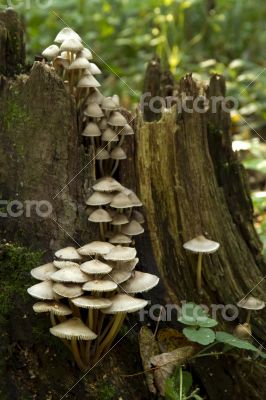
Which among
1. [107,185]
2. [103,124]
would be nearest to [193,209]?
[107,185]

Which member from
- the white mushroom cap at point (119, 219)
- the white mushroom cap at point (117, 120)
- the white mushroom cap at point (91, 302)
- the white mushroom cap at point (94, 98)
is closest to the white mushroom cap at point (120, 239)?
the white mushroom cap at point (119, 219)

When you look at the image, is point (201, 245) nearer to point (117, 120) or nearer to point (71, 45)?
point (117, 120)

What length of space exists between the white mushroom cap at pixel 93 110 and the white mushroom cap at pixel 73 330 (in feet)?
6.37

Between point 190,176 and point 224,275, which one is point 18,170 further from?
point 224,275

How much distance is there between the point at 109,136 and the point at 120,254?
1.32 metres

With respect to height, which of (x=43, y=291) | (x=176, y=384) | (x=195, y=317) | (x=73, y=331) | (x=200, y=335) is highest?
(x=43, y=291)

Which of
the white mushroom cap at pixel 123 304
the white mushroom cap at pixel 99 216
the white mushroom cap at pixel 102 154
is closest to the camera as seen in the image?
the white mushroom cap at pixel 123 304

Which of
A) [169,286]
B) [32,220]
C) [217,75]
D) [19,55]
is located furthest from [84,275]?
[217,75]

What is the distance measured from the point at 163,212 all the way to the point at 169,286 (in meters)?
0.72

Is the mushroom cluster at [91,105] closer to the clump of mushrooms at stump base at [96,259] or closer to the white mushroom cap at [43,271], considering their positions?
the clump of mushrooms at stump base at [96,259]

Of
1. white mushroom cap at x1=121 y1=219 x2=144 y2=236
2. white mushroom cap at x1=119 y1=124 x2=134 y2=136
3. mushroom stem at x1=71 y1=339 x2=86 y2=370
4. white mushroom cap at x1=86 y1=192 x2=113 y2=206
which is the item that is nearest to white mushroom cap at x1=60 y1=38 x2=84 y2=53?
white mushroom cap at x1=119 y1=124 x2=134 y2=136

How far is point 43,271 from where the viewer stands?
4.05 m

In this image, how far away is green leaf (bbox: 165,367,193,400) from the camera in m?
4.27

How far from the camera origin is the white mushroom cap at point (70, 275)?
12.4ft
